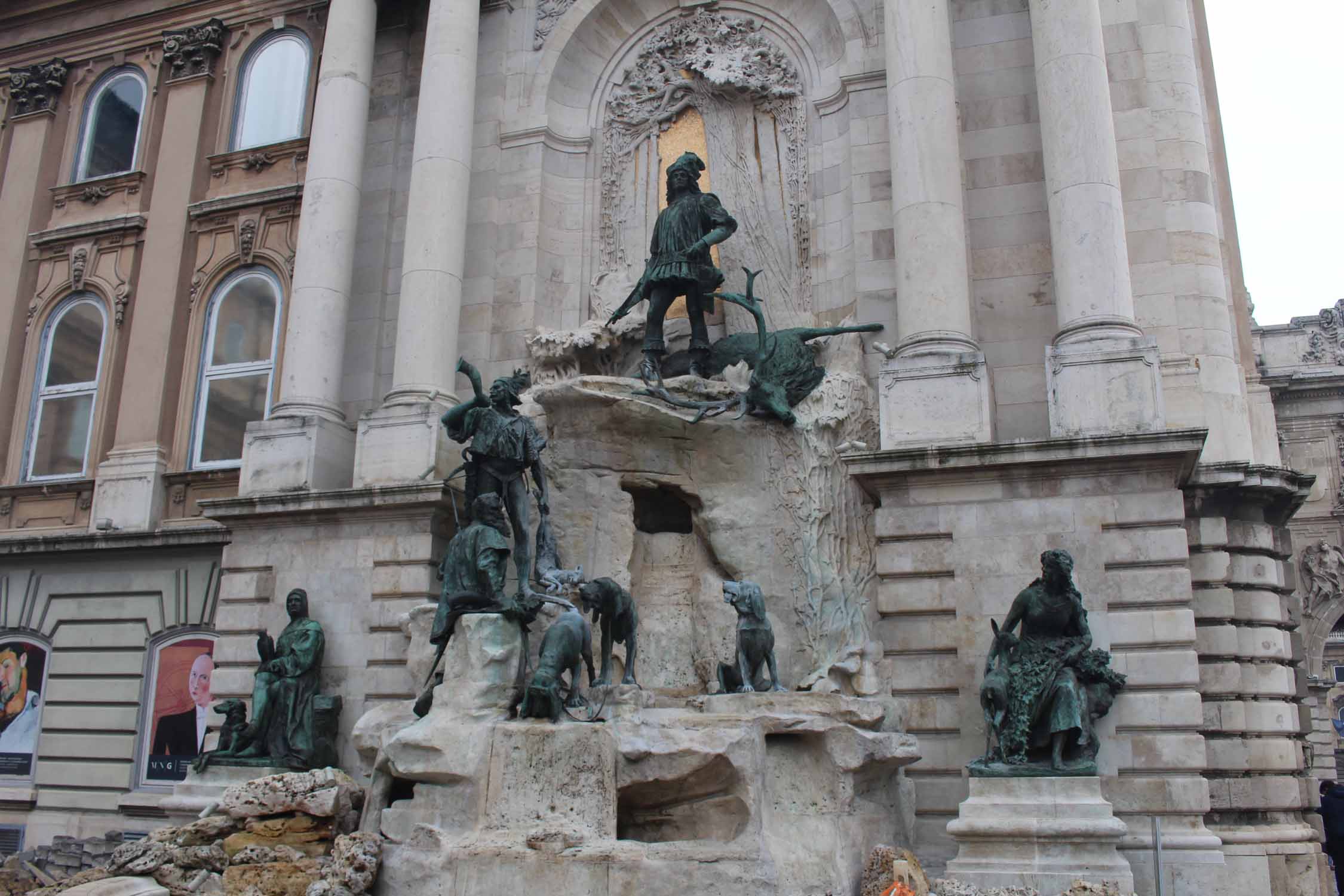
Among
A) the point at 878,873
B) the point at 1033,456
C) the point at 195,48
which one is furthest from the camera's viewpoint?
the point at 195,48

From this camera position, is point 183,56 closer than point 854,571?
No

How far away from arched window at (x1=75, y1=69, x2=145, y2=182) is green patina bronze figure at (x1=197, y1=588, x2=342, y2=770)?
11.7 metres

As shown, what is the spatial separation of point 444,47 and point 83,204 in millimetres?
8743

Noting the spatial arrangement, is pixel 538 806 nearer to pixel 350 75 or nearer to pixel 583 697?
pixel 583 697

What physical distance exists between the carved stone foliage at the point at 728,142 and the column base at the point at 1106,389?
433 centimetres

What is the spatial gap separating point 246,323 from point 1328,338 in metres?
31.7

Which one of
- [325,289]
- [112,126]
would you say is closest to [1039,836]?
[325,289]

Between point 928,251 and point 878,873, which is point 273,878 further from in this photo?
point 928,251

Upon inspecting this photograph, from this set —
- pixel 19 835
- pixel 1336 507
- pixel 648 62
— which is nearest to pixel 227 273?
pixel 648 62

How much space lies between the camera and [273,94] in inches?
821

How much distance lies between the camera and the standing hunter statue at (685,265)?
1540 centimetres

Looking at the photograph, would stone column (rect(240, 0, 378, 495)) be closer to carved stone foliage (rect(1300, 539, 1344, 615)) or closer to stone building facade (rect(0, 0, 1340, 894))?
stone building facade (rect(0, 0, 1340, 894))

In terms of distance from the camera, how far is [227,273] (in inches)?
790

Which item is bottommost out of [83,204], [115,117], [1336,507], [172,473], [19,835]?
[19,835]
